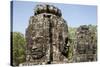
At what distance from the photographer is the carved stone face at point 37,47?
2.79 meters

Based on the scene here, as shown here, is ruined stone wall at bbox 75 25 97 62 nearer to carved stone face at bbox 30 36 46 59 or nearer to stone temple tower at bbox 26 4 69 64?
stone temple tower at bbox 26 4 69 64

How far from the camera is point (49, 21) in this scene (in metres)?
2.89

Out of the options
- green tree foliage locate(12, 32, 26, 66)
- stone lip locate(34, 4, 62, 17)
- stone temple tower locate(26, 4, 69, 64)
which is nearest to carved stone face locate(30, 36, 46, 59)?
stone temple tower locate(26, 4, 69, 64)

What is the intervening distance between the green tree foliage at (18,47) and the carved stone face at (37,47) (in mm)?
134

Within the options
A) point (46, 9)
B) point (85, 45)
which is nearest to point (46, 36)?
point (46, 9)

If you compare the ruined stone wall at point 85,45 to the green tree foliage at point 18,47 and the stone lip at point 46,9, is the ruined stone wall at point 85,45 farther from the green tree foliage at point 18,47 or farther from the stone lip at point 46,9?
the green tree foliage at point 18,47

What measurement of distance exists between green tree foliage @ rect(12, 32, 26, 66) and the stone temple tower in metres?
0.08

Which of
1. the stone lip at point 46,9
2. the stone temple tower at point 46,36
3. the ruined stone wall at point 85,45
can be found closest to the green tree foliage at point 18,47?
the stone temple tower at point 46,36

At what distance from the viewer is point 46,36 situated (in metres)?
2.86

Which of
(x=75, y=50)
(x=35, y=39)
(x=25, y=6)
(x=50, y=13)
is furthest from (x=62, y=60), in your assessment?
(x=25, y=6)

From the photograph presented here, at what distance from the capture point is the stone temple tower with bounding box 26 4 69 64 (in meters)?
2.79

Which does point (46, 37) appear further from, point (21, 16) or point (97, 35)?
point (97, 35)

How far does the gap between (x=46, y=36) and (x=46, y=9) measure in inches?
15.6

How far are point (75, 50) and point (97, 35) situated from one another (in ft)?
1.51
